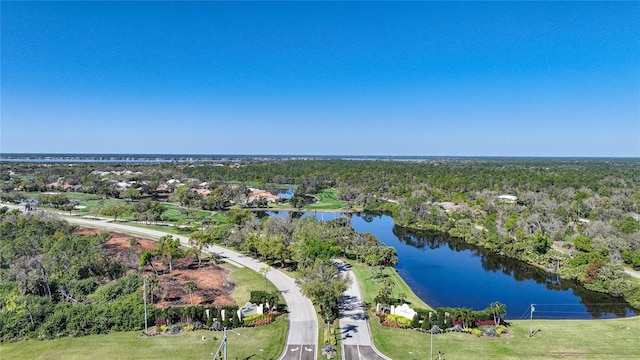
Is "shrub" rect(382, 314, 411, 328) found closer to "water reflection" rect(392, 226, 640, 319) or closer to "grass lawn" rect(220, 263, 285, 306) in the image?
"grass lawn" rect(220, 263, 285, 306)

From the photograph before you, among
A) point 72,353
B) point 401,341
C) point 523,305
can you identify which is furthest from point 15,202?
point 523,305

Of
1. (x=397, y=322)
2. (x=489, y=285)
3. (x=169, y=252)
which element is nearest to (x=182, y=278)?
(x=169, y=252)

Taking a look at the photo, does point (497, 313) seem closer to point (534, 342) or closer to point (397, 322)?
point (534, 342)

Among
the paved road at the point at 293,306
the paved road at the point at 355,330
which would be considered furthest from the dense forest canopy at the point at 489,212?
the paved road at the point at 355,330

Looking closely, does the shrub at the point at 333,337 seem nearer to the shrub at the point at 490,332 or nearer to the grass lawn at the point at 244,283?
the grass lawn at the point at 244,283

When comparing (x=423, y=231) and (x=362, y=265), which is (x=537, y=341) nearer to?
(x=362, y=265)
